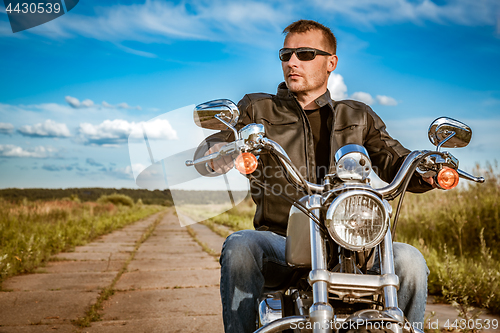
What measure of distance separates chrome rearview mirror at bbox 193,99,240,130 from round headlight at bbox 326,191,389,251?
49cm

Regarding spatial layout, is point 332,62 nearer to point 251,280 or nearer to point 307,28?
point 307,28

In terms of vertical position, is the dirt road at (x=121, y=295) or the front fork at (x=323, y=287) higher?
the front fork at (x=323, y=287)

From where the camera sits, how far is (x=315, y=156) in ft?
7.45

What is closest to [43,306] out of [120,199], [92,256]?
[92,256]

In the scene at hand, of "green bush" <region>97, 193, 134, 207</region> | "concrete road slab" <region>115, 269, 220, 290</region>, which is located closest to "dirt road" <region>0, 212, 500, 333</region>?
"concrete road slab" <region>115, 269, 220, 290</region>

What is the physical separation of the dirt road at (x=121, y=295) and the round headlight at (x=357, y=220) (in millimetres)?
2033

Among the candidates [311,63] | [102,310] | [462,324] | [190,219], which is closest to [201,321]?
[102,310]

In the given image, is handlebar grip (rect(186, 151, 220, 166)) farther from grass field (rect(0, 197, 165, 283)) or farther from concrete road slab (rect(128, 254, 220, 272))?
concrete road slab (rect(128, 254, 220, 272))

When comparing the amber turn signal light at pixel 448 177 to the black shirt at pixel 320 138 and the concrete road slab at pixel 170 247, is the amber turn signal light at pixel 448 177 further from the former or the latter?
the concrete road slab at pixel 170 247

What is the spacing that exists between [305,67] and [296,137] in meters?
0.40

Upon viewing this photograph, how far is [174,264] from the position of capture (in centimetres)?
552

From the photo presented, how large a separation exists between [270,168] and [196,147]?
19.9 inches

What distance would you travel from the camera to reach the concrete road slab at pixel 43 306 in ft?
10.4

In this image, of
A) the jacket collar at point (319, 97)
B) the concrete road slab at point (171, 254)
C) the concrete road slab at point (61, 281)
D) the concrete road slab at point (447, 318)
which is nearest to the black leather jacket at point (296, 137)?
the jacket collar at point (319, 97)
